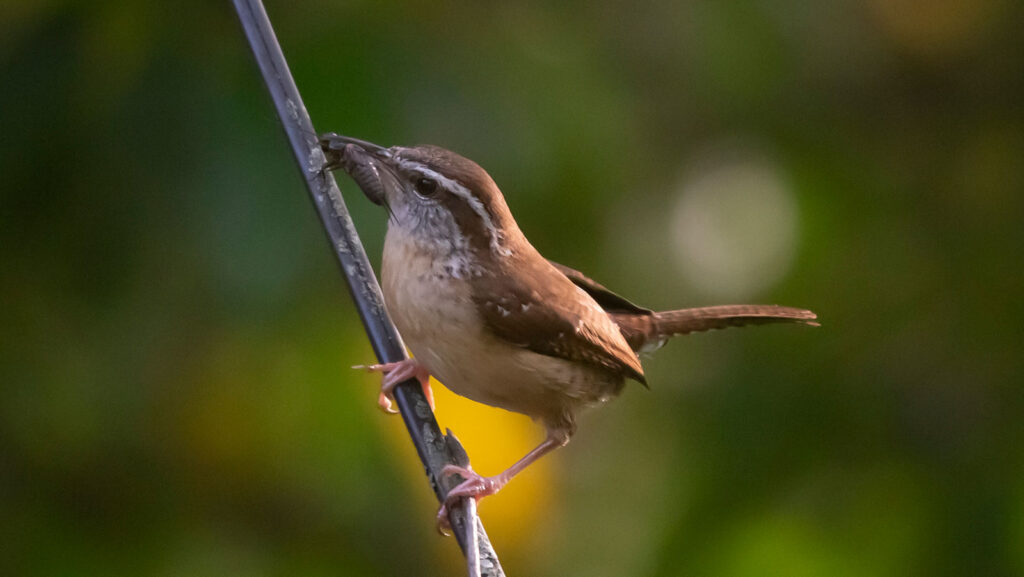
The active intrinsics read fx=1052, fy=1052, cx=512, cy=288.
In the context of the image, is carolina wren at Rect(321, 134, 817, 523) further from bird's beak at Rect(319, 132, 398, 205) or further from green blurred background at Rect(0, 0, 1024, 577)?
green blurred background at Rect(0, 0, 1024, 577)

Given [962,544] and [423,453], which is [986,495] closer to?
[962,544]

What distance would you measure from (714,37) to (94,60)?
5.88 ft

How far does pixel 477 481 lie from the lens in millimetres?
1814

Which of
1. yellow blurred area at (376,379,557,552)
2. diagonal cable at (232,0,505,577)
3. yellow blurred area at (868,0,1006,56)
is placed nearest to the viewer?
diagonal cable at (232,0,505,577)

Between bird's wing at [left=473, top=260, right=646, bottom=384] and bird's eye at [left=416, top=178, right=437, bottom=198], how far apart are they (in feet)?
0.57

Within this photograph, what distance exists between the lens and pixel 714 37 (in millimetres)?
3236

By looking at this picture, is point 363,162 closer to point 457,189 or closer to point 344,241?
point 457,189

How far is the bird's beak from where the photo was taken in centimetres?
174

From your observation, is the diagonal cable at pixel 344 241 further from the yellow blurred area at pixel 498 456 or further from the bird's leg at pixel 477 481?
the yellow blurred area at pixel 498 456

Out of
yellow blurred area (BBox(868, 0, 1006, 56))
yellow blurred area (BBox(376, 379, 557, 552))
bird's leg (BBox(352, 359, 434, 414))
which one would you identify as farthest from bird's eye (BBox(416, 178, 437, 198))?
yellow blurred area (BBox(868, 0, 1006, 56))

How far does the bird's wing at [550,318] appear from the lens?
1.83 meters

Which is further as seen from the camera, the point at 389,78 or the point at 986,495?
the point at 986,495

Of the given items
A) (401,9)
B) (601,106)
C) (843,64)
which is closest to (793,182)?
(843,64)

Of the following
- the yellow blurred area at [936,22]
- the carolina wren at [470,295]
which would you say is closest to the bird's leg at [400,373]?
the carolina wren at [470,295]
